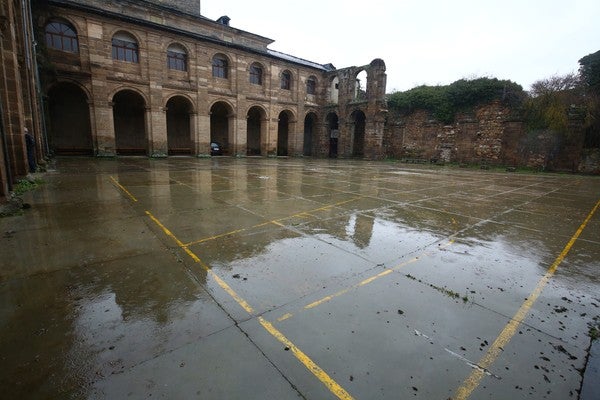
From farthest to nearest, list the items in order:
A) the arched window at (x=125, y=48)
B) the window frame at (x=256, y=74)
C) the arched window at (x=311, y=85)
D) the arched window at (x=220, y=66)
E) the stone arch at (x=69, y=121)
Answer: the arched window at (x=311, y=85) < the window frame at (x=256, y=74) < the arched window at (x=220, y=66) < the stone arch at (x=69, y=121) < the arched window at (x=125, y=48)

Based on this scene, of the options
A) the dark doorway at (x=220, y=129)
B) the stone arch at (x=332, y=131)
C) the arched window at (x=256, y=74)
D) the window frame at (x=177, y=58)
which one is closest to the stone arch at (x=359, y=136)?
the stone arch at (x=332, y=131)

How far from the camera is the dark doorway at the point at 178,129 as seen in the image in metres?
25.5

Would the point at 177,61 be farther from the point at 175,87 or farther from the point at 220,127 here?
the point at 220,127

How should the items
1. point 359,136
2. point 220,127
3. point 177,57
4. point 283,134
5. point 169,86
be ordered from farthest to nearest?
point 283,134
point 359,136
point 220,127
point 177,57
point 169,86

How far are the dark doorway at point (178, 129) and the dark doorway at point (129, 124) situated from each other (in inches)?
85.0

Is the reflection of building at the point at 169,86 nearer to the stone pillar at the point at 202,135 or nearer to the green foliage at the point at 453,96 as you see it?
the stone pillar at the point at 202,135

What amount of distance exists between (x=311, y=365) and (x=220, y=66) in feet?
82.8

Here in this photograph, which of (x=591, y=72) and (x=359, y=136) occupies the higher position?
(x=591, y=72)

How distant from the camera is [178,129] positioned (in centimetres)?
2609

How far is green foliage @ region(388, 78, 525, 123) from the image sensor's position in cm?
2142

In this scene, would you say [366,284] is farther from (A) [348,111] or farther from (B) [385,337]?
(A) [348,111]

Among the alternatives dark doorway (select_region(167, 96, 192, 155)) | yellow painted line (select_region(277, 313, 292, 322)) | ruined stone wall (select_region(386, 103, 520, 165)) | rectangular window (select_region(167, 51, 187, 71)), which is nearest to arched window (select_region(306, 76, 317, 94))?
ruined stone wall (select_region(386, 103, 520, 165))

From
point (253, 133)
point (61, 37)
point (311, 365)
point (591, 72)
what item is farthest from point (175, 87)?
point (591, 72)

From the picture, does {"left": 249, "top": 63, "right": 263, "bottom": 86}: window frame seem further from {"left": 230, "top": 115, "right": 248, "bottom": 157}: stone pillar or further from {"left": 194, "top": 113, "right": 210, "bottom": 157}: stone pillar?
{"left": 194, "top": 113, "right": 210, "bottom": 157}: stone pillar
